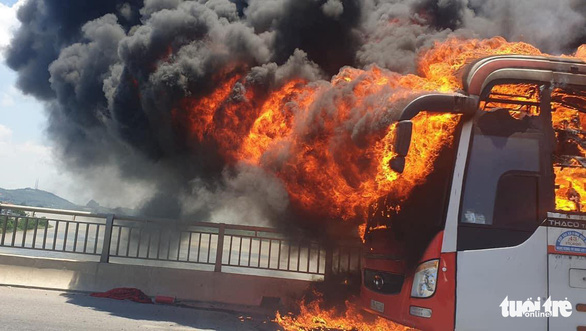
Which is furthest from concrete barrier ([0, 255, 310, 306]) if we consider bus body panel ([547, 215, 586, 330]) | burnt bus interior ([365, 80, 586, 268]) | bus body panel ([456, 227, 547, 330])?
bus body panel ([547, 215, 586, 330])

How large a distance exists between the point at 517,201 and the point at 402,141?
1.22m

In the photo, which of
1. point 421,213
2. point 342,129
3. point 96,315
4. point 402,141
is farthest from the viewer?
point 96,315

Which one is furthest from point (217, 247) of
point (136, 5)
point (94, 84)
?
point (136, 5)

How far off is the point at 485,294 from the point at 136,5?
12.2 m

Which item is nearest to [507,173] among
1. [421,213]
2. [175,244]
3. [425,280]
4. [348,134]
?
[421,213]

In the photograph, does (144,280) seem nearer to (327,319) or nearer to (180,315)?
(180,315)

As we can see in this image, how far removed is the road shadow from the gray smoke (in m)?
1.83

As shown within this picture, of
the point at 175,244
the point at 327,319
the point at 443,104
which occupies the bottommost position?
the point at 327,319

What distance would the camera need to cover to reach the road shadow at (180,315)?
21.1 feet

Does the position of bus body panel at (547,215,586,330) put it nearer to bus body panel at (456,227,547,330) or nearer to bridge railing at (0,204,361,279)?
bus body panel at (456,227,547,330)

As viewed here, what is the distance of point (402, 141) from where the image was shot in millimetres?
3834

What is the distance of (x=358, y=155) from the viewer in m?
5.47

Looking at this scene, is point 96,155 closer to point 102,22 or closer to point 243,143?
point 102,22

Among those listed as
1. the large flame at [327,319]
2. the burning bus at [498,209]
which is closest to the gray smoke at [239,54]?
the large flame at [327,319]
